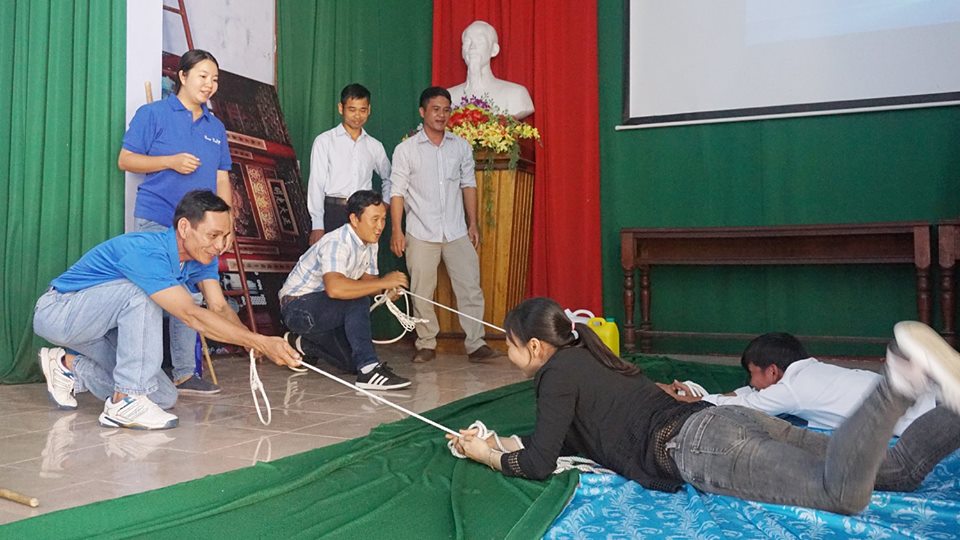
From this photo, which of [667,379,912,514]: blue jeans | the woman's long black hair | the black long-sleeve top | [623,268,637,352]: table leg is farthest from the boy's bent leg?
[623,268,637,352]: table leg

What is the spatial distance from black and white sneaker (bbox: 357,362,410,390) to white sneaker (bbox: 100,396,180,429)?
3.36ft

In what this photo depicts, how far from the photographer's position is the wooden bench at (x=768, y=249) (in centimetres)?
479

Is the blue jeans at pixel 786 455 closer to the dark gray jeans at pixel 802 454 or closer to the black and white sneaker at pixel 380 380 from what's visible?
the dark gray jeans at pixel 802 454

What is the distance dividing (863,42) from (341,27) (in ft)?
11.5

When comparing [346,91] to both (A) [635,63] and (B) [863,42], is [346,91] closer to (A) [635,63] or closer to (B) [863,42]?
(A) [635,63]

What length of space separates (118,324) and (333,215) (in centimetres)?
201

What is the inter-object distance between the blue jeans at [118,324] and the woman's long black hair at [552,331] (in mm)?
1539

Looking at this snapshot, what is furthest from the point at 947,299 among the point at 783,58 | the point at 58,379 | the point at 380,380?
the point at 58,379

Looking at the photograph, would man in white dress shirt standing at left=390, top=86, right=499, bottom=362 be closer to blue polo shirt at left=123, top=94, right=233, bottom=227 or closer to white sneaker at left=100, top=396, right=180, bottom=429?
blue polo shirt at left=123, top=94, right=233, bottom=227

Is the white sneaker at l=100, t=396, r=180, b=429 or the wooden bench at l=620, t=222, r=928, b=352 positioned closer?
the white sneaker at l=100, t=396, r=180, b=429

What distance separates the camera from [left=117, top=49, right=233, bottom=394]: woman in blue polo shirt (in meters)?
3.81

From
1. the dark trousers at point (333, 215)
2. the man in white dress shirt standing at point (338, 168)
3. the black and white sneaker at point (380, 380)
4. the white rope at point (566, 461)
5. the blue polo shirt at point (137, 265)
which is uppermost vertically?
the man in white dress shirt standing at point (338, 168)

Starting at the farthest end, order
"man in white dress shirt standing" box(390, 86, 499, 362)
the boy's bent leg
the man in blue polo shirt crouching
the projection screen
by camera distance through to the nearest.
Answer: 1. the projection screen
2. "man in white dress shirt standing" box(390, 86, 499, 362)
3. the man in blue polo shirt crouching
4. the boy's bent leg

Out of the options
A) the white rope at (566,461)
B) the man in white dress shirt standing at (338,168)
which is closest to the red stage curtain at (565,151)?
the man in white dress shirt standing at (338,168)
